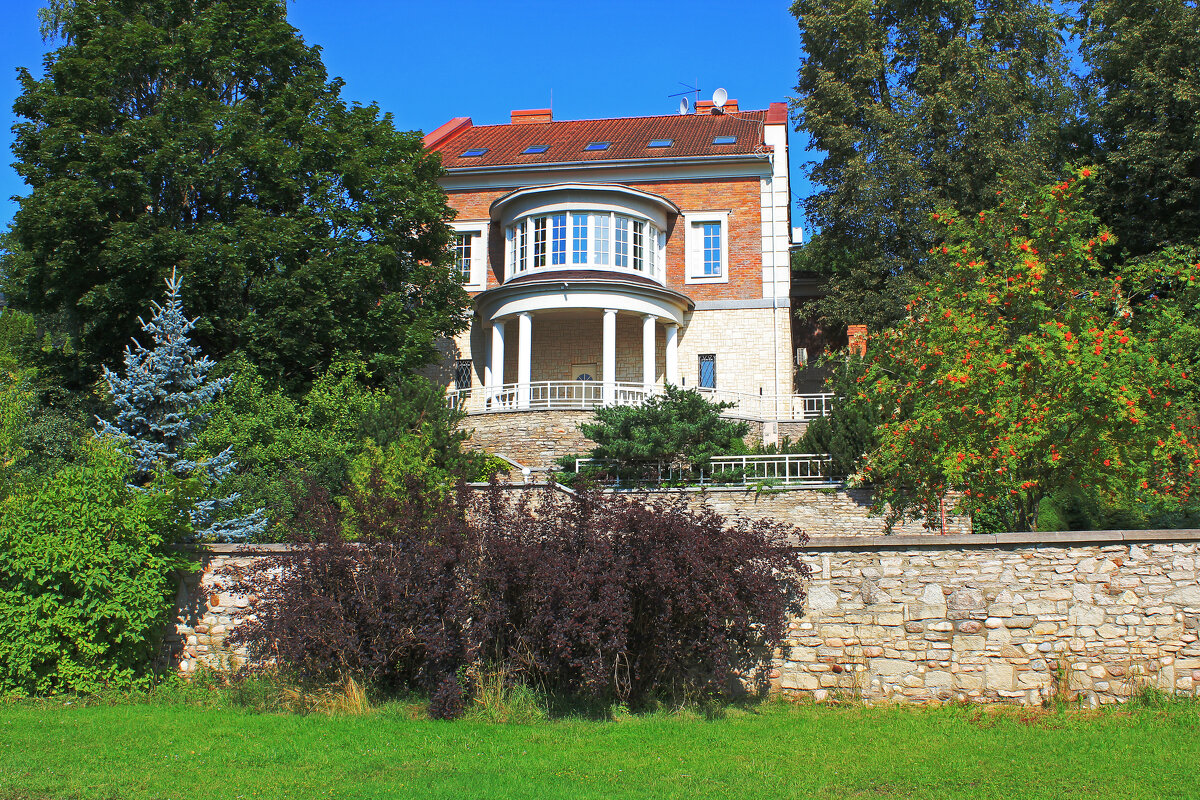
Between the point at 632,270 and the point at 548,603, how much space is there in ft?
57.0

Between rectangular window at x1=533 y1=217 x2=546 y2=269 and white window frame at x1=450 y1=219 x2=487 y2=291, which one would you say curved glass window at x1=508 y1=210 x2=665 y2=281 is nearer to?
rectangular window at x1=533 y1=217 x2=546 y2=269

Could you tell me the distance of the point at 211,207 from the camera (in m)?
20.3

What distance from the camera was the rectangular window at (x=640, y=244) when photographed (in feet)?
85.9

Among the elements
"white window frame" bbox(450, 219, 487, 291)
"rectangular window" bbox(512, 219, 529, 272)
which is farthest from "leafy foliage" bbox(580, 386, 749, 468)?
"white window frame" bbox(450, 219, 487, 291)

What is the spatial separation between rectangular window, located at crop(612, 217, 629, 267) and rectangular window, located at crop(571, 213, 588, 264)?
890 mm

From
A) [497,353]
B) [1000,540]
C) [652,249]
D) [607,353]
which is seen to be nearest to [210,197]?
[497,353]

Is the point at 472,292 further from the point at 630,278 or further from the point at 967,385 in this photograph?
the point at 967,385

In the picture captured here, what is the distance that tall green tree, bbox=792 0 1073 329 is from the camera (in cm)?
2497

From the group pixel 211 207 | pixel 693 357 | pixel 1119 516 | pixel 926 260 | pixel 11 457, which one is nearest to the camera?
pixel 11 457

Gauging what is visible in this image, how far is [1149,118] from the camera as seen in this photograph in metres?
22.2

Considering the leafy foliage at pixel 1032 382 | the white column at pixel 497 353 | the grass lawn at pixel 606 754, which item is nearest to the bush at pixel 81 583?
the grass lawn at pixel 606 754

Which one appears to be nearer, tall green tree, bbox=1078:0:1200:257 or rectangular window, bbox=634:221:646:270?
tall green tree, bbox=1078:0:1200:257

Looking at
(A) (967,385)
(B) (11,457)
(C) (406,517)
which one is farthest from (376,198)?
(A) (967,385)

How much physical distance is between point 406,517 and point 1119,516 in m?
12.2
